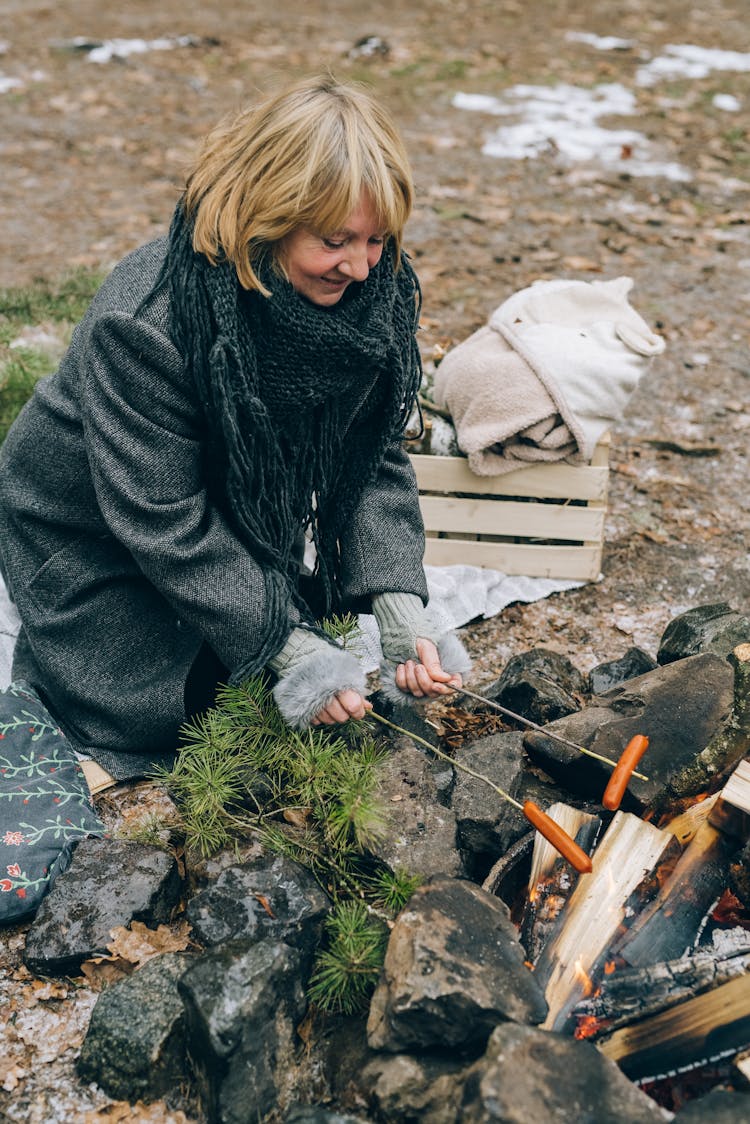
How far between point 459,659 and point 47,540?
1221 millimetres

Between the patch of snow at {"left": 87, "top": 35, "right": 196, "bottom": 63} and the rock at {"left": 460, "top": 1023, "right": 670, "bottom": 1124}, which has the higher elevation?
the patch of snow at {"left": 87, "top": 35, "right": 196, "bottom": 63}

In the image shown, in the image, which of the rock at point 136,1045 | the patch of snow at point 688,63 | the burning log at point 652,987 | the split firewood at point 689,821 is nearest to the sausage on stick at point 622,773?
the split firewood at point 689,821

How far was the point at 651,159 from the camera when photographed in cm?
778

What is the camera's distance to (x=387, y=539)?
295 cm

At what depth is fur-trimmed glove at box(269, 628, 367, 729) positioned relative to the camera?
8.27ft

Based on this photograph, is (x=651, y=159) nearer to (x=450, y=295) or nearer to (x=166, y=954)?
(x=450, y=295)

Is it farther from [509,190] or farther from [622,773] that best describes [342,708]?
[509,190]

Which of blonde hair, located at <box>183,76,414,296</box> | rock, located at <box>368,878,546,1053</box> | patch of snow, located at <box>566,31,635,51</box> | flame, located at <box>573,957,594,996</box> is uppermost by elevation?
blonde hair, located at <box>183,76,414,296</box>

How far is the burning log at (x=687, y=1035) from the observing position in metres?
2.02

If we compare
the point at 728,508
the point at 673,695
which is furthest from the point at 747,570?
the point at 673,695

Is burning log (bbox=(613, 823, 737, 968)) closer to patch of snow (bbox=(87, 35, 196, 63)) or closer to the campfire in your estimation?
the campfire

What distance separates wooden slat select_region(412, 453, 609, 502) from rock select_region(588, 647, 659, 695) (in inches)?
28.8

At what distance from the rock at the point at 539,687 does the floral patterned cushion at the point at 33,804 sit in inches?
49.4

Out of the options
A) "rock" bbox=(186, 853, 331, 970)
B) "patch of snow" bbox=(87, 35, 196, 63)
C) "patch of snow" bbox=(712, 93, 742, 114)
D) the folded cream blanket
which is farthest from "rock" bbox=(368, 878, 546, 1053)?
"patch of snow" bbox=(87, 35, 196, 63)
